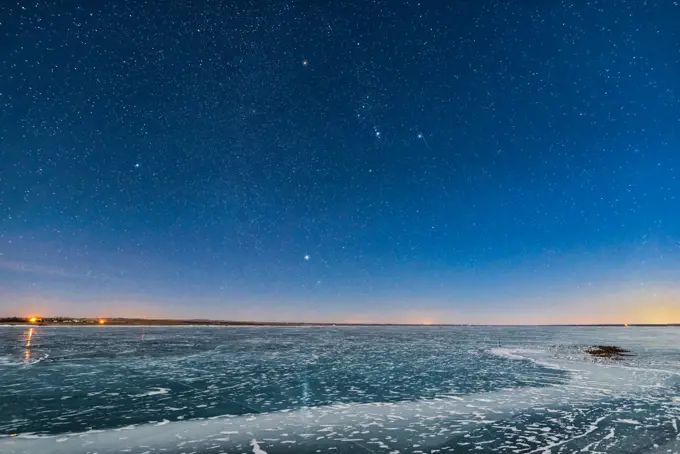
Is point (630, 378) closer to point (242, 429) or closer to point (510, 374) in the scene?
point (510, 374)

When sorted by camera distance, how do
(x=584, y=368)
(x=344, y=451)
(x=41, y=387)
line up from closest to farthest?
(x=344, y=451)
(x=41, y=387)
(x=584, y=368)

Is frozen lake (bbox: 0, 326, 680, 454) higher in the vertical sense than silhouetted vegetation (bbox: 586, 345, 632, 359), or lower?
lower

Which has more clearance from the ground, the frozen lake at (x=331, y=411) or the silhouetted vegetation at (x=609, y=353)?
the silhouetted vegetation at (x=609, y=353)

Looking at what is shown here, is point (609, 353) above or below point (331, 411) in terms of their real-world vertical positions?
above

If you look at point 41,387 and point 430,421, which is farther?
point 41,387

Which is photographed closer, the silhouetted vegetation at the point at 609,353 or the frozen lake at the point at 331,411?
the frozen lake at the point at 331,411

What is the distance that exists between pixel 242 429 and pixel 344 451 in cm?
255

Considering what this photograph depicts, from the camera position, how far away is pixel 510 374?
19.1 meters

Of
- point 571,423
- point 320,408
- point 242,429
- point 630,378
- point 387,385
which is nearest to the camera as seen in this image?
point 242,429

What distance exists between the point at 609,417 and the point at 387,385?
707 cm

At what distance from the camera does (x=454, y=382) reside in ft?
54.9

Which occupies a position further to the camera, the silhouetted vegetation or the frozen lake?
the silhouetted vegetation

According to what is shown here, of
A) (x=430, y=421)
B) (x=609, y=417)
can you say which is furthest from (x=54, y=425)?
(x=609, y=417)

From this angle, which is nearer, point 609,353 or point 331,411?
point 331,411
